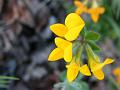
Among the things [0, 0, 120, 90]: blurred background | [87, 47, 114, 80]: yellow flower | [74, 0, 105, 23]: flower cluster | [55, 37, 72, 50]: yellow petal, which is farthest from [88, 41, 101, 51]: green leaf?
[0, 0, 120, 90]: blurred background

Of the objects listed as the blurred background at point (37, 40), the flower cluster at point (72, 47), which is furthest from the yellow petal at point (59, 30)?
the blurred background at point (37, 40)

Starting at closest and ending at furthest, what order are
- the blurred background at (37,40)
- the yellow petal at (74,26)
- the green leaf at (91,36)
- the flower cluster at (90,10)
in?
the yellow petal at (74,26)
the green leaf at (91,36)
the flower cluster at (90,10)
the blurred background at (37,40)

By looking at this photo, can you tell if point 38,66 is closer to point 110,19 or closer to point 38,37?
point 38,37

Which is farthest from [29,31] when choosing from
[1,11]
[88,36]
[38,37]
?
[88,36]

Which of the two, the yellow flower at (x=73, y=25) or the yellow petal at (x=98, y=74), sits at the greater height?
the yellow flower at (x=73, y=25)

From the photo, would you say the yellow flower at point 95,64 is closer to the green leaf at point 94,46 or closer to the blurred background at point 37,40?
the green leaf at point 94,46

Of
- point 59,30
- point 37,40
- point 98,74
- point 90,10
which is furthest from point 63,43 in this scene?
point 37,40
